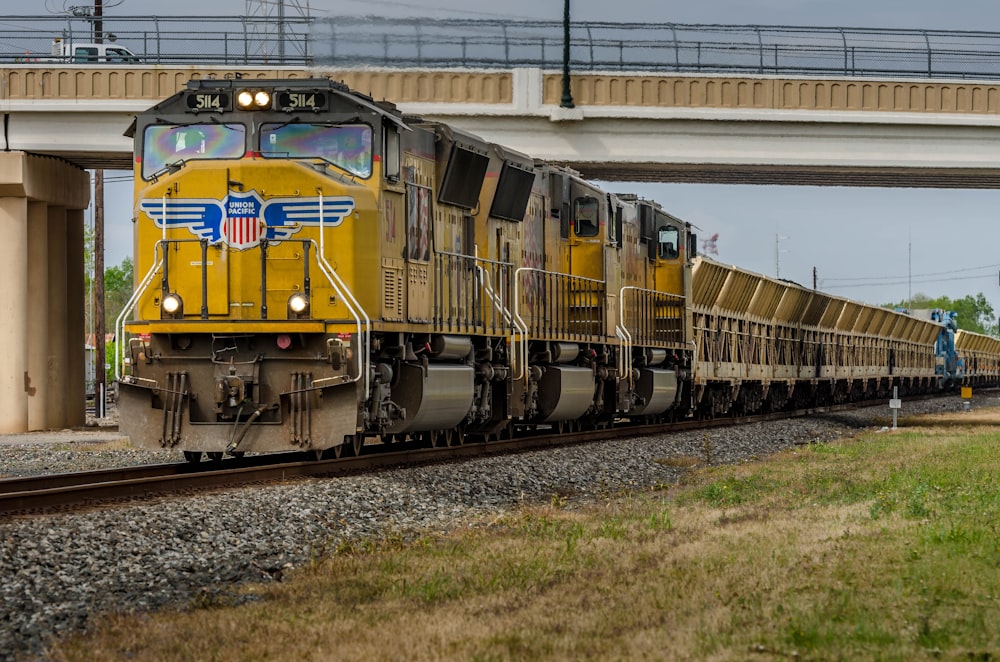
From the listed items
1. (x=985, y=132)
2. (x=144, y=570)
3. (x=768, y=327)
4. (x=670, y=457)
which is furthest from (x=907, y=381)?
(x=144, y=570)

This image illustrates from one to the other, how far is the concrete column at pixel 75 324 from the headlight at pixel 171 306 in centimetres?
1681

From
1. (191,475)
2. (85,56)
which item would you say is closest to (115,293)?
(85,56)

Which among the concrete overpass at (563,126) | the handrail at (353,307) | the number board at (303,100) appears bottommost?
the handrail at (353,307)

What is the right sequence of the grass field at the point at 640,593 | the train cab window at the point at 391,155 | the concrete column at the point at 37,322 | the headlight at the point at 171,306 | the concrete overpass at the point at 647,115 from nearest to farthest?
the grass field at the point at 640,593
the headlight at the point at 171,306
the train cab window at the point at 391,155
the concrete overpass at the point at 647,115
the concrete column at the point at 37,322

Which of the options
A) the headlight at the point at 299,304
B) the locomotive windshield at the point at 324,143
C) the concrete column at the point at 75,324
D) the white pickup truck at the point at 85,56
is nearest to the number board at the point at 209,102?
the locomotive windshield at the point at 324,143

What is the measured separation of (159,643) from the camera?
610cm

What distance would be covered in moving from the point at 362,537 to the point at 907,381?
44.7 meters

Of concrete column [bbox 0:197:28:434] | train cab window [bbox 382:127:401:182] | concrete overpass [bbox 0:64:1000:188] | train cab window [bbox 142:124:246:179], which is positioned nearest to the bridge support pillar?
concrete column [bbox 0:197:28:434]

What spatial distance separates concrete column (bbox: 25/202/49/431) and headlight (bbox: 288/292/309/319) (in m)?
16.6

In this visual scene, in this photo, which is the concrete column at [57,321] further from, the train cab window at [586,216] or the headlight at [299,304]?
the headlight at [299,304]

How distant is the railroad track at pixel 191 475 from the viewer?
1034 centimetres

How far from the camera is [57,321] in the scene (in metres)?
28.5

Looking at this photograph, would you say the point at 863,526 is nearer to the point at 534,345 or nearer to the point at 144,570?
the point at 144,570

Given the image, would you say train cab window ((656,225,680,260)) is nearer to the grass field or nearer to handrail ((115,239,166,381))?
handrail ((115,239,166,381))
